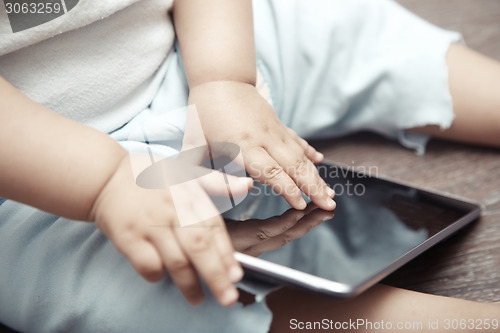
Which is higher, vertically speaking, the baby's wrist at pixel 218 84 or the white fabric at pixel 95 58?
the white fabric at pixel 95 58

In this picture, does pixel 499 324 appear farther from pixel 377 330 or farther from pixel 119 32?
pixel 119 32

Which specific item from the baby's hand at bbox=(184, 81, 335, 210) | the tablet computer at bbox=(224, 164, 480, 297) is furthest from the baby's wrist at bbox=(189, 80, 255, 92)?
the tablet computer at bbox=(224, 164, 480, 297)

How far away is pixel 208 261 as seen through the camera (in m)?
0.33

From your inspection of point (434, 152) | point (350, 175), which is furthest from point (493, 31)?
point (350, 175)

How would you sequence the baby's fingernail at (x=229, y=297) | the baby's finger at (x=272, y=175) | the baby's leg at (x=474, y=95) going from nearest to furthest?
1. the baby's fingernail at (x=229, y=297)
2. the baby's finger at (x=272, y=175)
3. the baby's leg at (x=474, y=95)

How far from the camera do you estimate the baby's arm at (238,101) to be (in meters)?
0.44

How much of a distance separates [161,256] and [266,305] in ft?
0.32

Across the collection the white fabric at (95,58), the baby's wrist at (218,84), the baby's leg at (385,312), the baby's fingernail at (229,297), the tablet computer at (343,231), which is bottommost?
the baby's leg at (385,312)

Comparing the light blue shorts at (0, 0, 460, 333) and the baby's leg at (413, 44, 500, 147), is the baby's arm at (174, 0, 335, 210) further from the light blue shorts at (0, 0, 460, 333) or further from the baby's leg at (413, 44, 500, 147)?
the baby's leg at (413, 44, 500, 147)

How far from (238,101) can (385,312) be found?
8.7 inches

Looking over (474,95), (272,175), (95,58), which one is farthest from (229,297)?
(474,95)

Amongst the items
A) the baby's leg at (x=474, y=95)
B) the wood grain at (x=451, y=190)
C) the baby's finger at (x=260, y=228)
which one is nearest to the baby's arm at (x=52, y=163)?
the baby's finger at (x=260, y=228)

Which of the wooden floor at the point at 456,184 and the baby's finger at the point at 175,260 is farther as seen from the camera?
the wooden floor at the point at 456,184

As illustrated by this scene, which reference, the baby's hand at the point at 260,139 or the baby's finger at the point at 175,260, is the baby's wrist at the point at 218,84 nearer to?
the baby's hand at the point at 260,139
